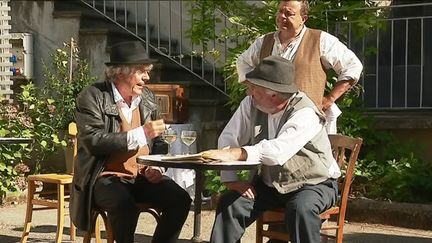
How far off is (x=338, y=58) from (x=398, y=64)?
2858 mm

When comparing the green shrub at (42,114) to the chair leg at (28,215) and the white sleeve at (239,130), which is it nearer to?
the chair leg at (28,215)

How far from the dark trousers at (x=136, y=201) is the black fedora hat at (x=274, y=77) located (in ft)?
2.94

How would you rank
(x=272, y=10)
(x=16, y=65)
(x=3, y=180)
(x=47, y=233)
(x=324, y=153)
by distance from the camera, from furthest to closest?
(x=16, y=65), (x=3, y=180), (x=272, y=10), (x=47, y=233), (x=324, y=153)

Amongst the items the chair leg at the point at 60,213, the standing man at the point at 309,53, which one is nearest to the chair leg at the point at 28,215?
the chair leg at the point at 60,213

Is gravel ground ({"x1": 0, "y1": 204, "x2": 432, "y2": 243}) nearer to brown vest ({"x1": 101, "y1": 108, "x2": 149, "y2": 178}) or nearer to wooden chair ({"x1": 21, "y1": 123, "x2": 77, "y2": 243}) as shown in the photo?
wooden chair ({"x1": 21, "y1": 123, "x2": 77, "y2": 243})

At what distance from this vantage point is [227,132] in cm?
439

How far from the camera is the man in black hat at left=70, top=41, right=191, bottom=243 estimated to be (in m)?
4.45

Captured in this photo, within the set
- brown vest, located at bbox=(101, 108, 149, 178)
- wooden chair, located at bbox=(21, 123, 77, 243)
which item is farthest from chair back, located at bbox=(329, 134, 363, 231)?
wooden chair, located at bbox=(21, 123, 77, 243)

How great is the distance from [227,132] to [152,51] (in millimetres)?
4462

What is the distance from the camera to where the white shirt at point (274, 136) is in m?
4.06

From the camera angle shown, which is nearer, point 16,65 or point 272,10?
point 272,10

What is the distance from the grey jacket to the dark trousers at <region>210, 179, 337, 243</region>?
0.72 meters

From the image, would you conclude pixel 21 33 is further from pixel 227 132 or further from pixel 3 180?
pixel 227 132

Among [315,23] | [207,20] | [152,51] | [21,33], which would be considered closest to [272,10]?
[315,23]
